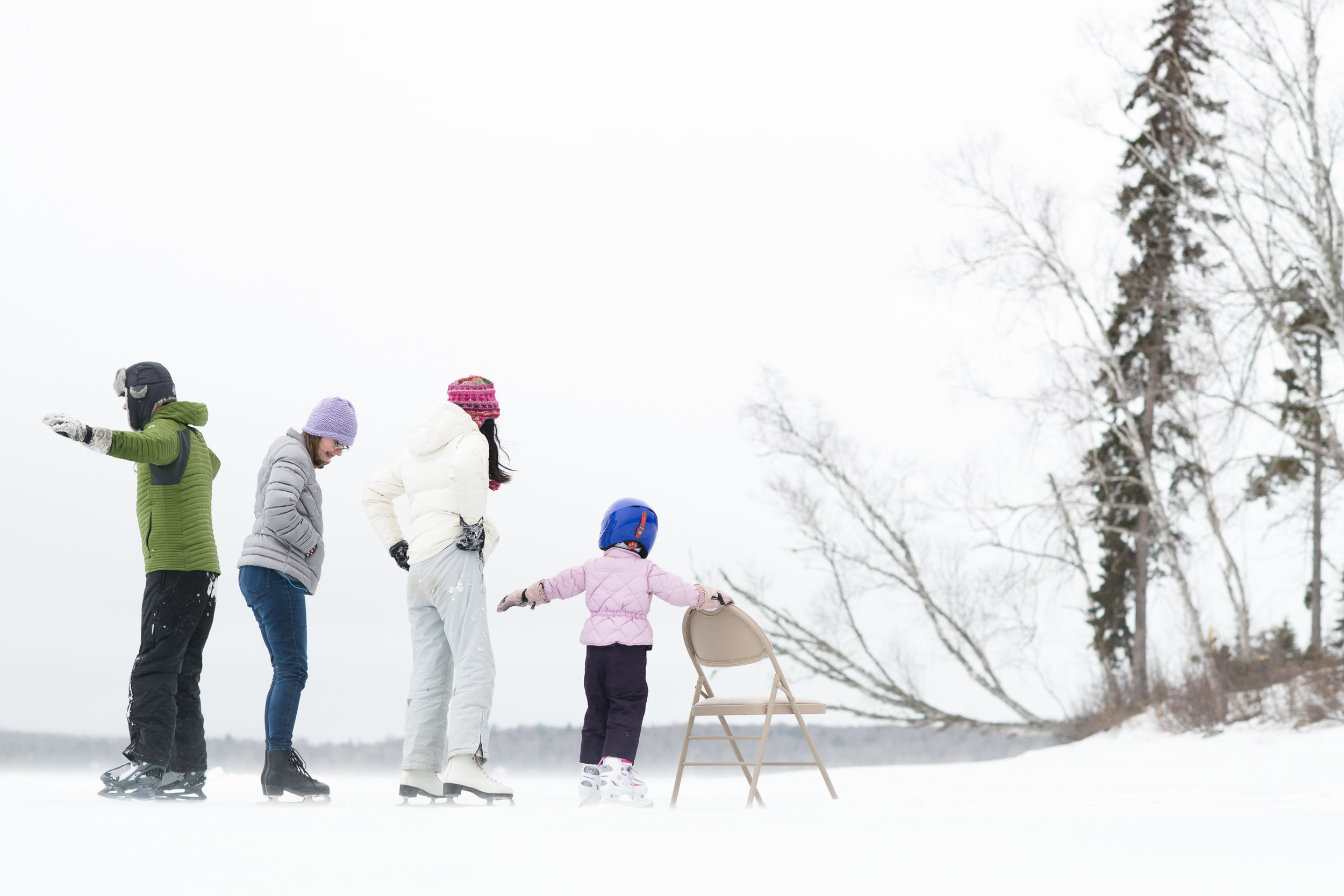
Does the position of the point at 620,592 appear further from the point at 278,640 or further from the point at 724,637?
the point at 278,640

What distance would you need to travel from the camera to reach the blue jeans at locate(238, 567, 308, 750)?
4828 mm

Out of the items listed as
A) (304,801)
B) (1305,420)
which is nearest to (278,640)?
(304,801)

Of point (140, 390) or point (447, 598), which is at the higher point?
point (140, 390)

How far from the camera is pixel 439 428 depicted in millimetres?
5016

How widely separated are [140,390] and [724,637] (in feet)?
9.79

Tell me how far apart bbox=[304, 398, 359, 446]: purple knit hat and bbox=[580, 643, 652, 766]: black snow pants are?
153cm

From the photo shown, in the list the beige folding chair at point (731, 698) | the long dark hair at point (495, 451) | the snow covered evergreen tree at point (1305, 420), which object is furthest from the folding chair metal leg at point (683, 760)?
the snow covered evergreen tree at point (1305, 420)

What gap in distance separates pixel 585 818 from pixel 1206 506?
11617mm

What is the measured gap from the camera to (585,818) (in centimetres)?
406

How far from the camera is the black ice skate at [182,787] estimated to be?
4793mm

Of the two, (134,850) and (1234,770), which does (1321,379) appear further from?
(134,850)

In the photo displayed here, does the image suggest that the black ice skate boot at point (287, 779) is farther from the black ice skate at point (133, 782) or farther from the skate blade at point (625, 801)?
the skate blade at point (625, 801)

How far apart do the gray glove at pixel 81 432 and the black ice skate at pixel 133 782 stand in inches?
54.8

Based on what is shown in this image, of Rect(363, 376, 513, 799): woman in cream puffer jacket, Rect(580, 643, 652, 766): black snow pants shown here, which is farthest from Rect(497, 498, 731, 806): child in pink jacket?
Rect(363, 376, 513, 799): woman in cream puffer jacket
